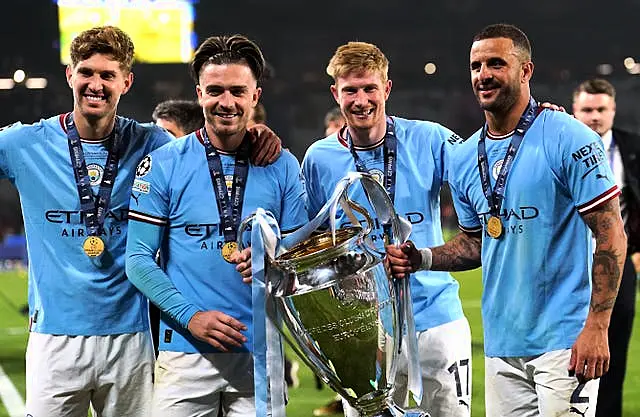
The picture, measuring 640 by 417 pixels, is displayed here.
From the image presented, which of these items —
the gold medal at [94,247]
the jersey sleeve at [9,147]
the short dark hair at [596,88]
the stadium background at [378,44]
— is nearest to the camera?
the gold medal at [94,247]

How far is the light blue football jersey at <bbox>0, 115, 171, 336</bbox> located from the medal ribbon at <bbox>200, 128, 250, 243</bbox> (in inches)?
12.9

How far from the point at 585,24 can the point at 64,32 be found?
1191 centimetres

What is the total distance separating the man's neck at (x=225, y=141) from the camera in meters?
3.26

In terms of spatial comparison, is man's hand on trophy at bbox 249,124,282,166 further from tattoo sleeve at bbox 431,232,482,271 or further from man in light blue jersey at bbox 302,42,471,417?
tattoo sleeve at bbox 431,232,482,271

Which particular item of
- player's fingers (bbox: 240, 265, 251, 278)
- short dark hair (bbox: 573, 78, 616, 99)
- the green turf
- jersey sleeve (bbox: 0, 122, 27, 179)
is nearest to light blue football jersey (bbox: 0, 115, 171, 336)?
jersey sleeve (bbox: 0, 122, 27, 179)

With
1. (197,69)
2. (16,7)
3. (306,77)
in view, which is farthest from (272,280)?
(16,7)

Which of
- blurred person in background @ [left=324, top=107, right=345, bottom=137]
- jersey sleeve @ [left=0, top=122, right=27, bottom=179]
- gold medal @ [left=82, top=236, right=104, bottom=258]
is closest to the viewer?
gold medal @ [left=82, top=236, right=104, bottom=258]

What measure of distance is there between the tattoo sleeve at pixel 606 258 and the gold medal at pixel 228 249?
1.02m

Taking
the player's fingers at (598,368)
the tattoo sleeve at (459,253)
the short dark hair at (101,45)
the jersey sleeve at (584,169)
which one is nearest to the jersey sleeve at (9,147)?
the short dark hair at (101,45)

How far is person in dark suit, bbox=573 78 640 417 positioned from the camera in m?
5.02

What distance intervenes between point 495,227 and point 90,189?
1.24 meters

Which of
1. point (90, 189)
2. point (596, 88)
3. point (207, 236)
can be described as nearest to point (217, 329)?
point (207, 236)

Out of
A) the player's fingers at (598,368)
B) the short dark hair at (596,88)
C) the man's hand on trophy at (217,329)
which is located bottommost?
the player's fingers at (598,368)

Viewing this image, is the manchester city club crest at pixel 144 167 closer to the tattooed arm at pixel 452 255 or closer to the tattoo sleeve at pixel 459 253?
the tattooed arm at pixel 452 255
